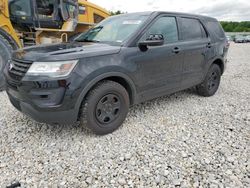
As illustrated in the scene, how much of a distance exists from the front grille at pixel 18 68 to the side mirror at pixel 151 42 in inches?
62.1

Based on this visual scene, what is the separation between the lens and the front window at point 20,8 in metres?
6.29

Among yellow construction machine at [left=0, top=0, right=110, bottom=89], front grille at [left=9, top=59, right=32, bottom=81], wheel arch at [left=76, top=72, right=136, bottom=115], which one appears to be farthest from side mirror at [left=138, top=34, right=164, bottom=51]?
yellow construction machine at [left=0, top=0, right=110, bottom=89]

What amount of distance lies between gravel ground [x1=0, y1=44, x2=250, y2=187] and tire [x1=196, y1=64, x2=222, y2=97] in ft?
2.56

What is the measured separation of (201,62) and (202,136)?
181 centimetres

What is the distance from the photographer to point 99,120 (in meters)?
3.13

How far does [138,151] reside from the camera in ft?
9.38

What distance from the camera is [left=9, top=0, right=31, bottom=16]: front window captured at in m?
6.29

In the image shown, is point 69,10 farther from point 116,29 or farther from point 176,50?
point 176,50

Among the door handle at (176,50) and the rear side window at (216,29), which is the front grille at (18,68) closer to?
the door handle at (176,50)

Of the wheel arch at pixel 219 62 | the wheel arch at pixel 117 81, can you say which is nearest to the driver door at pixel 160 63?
the wheel arch at pixel 117 81

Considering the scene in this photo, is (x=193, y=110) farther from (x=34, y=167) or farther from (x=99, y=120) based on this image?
(x=34, y=167)

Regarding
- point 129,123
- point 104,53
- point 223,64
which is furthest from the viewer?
point 223,64

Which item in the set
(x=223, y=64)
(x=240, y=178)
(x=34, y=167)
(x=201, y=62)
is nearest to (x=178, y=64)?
(x=201, y=62)

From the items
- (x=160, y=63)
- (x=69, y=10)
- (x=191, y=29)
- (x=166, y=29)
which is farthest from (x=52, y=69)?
(x=69, y=10)
